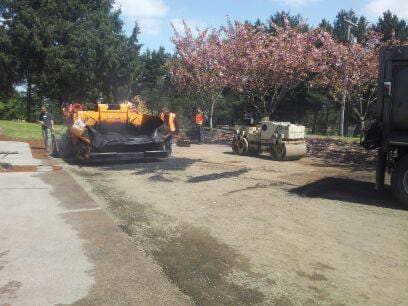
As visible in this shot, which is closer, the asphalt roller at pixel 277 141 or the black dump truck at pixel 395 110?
the black dump truck at pixel 395 110

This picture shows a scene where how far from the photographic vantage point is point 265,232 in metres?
6.15

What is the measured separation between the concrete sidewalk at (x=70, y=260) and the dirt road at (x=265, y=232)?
0.86 feet

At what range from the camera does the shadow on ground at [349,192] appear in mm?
8164

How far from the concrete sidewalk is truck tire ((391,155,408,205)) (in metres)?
4.96

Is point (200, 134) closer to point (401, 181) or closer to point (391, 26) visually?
point (401, 181)

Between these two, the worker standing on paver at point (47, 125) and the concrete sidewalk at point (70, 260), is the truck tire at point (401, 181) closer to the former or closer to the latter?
the concrete sidewalk at point (70, 260)

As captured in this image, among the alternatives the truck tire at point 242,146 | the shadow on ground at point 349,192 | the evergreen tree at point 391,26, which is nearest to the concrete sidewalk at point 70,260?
the shadow on ground at point 349,192

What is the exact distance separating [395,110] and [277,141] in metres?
6.53

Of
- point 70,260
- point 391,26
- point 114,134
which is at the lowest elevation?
point 70,260

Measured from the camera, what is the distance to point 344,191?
9.10 m

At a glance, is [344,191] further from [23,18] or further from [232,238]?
[23,18]

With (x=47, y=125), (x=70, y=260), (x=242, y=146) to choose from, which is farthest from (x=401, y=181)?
(x=47, y=125)

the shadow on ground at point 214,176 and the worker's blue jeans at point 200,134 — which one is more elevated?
the worker's blue jeans at point 200,134

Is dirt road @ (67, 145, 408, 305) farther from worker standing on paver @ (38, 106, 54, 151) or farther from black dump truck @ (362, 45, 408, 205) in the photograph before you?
worker standing on paver @ (38, 106, 54, 151)
